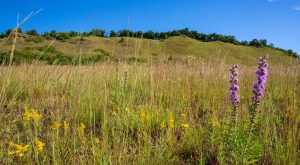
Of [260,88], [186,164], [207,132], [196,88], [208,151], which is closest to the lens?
[260,88]

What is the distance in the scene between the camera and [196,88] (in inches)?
190

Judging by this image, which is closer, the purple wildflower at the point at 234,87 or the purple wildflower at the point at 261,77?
the purple wildflower at the point at 261,77

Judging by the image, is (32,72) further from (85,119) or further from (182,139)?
(182,139)

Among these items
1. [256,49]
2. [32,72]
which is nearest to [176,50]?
[256,49]

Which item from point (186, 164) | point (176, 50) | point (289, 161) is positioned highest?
point (176, 50)

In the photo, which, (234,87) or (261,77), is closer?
(261,77)

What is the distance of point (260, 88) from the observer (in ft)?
5.79

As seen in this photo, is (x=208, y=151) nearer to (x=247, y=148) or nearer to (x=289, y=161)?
(x=247, y=148)

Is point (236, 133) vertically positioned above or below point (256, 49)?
below

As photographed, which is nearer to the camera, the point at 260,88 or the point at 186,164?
the point at 260,88

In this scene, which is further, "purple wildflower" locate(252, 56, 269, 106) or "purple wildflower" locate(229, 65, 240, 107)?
"purple wildflower" locate(229, 65, 240, 107)

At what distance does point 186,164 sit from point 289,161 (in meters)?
0.80

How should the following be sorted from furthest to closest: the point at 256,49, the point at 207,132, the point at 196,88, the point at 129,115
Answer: the point at 256,49, the point at 196,88, the point at 129,115, the point at 207,132

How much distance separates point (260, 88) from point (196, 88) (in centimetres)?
307
